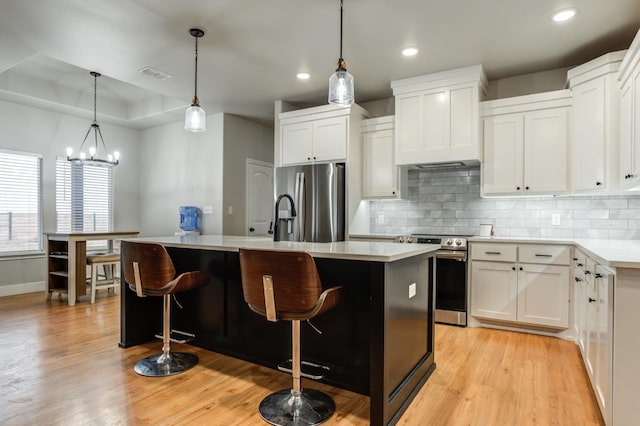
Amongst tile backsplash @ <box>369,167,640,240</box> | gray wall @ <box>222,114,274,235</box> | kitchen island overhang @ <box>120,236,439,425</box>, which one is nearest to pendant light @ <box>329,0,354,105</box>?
kitchen island overhang @ <box>120,236,439,425</box>

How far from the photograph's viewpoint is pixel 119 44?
130 inches

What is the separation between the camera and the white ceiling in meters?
2.72

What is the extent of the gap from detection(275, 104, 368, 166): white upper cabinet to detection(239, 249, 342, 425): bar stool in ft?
8.77

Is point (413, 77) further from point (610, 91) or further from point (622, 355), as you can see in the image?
point (622, 355)

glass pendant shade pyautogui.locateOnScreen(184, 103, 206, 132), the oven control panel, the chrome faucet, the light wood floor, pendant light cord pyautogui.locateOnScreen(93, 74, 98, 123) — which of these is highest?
pendant light cord pyautogui.locateOnScreen(93, 74, 98, 123)

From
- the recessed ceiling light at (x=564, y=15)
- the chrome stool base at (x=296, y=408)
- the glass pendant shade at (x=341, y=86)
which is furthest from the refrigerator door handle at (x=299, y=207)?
the recessed ceiling light at (x=564, y=15)

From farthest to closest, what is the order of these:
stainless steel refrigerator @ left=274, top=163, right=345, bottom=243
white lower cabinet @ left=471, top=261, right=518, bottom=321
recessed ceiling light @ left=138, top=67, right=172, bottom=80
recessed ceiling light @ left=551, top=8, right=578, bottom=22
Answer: stainless steel refrigerator @ left=274, top=163, right=345, bottom=243 → recessed ceiling light @ left=138, top=67, right=172, bottom=80 → white lower cabinet @ left=471, top=261, right=518, bottom=321 → recessed ceiling light @ left=551, top=8, right=578, bottom=22

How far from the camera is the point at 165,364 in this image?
261 cm

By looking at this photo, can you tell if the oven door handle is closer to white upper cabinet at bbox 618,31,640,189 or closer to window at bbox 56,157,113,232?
white upper cabinet at bbox 618,31,640,189

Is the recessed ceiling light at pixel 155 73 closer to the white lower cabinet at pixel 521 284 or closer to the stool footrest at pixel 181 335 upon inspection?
the stool footrest at pixel 181 335

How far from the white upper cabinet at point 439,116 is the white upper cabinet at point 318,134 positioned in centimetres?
57

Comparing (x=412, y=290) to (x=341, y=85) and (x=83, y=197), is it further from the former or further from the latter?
(x=83, y=197)

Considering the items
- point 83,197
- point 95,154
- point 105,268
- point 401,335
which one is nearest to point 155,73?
point 95,154

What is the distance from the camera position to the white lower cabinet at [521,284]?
129 inches
